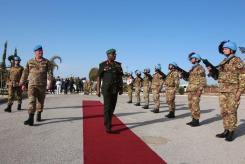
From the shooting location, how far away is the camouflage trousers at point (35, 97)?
9.37 meters

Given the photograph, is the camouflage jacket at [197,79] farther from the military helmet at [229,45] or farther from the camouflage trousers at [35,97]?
the camouflage trousers at [35,97]

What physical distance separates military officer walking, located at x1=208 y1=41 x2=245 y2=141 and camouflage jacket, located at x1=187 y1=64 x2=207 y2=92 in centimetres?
186

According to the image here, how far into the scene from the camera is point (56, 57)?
5744cm

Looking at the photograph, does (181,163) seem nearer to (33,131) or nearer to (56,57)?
(33,131)

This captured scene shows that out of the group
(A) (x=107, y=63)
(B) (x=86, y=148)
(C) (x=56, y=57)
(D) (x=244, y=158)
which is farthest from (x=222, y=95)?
(C) (x=56, y=57)

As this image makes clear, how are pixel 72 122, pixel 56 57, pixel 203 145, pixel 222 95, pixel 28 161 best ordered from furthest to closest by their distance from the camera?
pixel 56 57 → pixel 72 122 → pixel 222 95 → pixel 203 145 → pixel 28 161

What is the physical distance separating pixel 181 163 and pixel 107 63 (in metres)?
3.57

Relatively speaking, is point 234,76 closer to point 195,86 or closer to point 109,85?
point 195,86

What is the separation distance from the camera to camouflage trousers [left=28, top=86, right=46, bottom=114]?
9.37 metres

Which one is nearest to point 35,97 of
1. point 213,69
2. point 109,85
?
point 109,85

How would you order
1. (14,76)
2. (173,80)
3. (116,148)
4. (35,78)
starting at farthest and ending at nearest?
(14,76) → (173,80) → (35,78) → (116,148)

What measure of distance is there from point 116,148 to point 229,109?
273 centimetres

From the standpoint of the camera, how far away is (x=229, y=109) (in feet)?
26.1

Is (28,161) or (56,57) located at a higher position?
(56,57)
